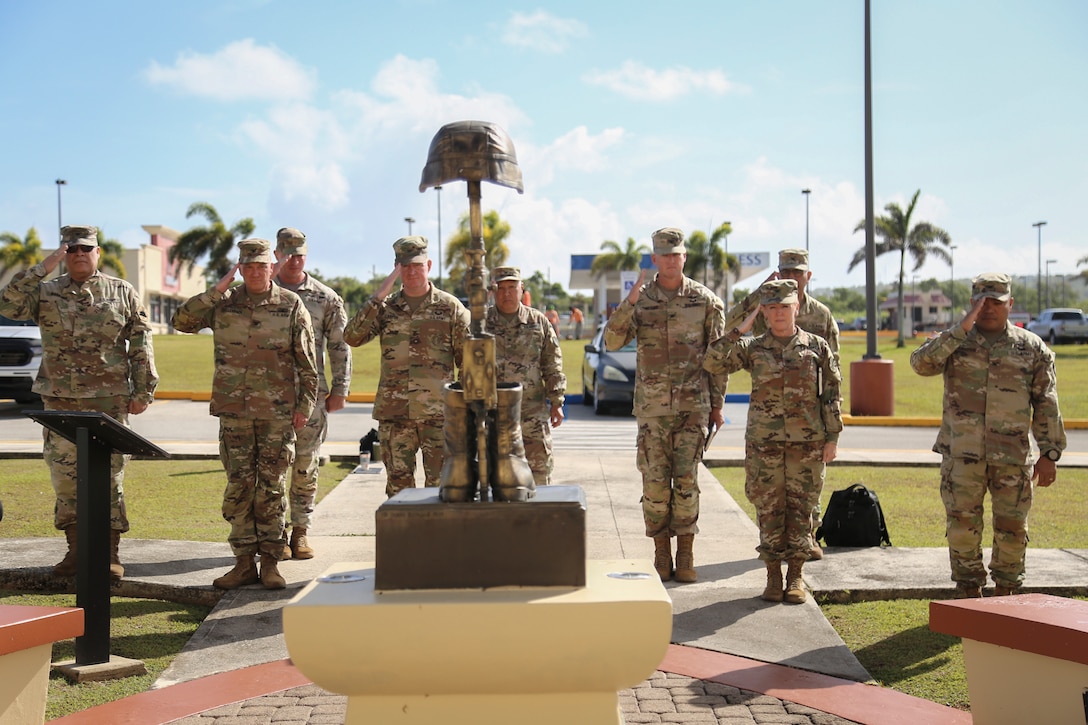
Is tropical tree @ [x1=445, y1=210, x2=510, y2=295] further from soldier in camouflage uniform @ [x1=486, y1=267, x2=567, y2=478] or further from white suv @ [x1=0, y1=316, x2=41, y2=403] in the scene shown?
soldier in camouflage uniform @ [x1=486, y1=267, x2=567, y2=478]

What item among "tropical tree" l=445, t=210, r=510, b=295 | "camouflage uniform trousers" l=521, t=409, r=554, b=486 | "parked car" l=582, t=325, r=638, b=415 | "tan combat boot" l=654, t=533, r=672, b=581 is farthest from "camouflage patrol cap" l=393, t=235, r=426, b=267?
"tropical tree" l=445, t=210, r=510, b=295

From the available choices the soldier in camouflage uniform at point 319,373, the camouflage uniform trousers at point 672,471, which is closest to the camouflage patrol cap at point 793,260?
the camouflage uniform trousers at point 672,471

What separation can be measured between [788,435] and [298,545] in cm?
349

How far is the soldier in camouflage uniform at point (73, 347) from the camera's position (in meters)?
6.53

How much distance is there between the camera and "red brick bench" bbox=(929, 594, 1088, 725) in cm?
382

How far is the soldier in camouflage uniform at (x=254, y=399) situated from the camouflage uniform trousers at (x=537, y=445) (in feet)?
5.72

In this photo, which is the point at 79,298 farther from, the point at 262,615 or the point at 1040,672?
the point at 1040,672

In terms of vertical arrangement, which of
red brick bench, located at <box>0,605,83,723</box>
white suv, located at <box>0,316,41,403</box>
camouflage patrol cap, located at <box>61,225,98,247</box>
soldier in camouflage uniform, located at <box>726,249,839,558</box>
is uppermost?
camouflage patrol cap, located at <box>61,225,98,247</box>

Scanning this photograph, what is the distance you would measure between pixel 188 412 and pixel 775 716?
580 inches

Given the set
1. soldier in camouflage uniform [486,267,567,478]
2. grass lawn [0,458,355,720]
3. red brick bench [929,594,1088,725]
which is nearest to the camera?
red brick bench [929,594,1088,725]

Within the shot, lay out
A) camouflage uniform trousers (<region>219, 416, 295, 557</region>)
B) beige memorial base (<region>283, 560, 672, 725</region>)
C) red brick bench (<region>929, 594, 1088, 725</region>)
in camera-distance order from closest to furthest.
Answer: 1. beige memorial base (<region>283, 560, 672, 725</region>)
2. red brick bench (<region>929, 594, 1088, 725</region>)
3. camouflage uniform trousers (<region>219, 416, 295, 557</region>)

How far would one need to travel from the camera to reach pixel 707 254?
2363 inches

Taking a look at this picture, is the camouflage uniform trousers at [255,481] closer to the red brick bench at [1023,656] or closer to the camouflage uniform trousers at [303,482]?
the camouflage uniform trousers at [303,482]

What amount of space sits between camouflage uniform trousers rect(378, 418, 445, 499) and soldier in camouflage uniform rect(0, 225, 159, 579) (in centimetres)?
164
